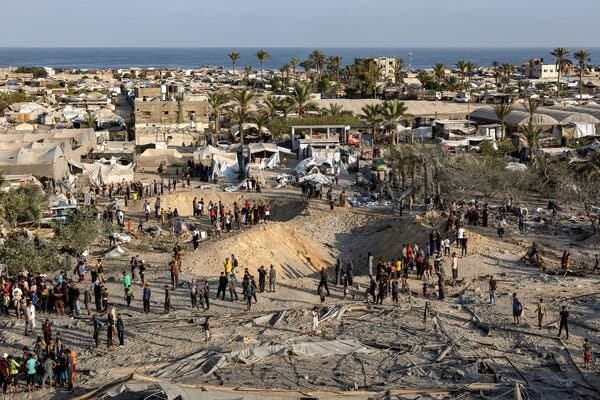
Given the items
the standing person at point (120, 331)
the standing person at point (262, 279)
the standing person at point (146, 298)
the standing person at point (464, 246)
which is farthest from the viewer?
the standing person at point (464, 246)

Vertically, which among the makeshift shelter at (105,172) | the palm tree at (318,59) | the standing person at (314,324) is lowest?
the standing person at (314,324)

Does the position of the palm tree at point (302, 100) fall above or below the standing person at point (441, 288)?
above

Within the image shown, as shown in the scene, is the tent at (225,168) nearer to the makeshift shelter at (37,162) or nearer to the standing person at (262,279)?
the makeshift shelter at (37,162)

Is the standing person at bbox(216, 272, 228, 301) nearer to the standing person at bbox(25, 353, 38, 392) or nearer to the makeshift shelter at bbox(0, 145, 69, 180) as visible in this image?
the standing person at bbox(25, 353, 38, 392)

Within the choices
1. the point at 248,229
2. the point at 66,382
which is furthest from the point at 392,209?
the point at 66,382

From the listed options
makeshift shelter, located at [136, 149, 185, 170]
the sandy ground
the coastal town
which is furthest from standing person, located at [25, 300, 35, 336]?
makeshift shelter, located at [136, 149, 185, 170]

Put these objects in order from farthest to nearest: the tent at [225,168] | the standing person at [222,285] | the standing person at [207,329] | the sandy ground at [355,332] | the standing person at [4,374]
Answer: the tent at [225,168] → the standing person at [222,285] → the standing person at [207,329] → the sandy ground at [355,332] → the standing person at [4,374]

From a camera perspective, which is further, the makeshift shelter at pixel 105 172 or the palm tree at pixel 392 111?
the palm tree at pixel 392 111

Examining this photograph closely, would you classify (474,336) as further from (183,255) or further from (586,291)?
(183,255)

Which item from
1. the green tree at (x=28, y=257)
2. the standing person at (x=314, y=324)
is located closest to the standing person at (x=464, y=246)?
the standing person at (x=314, y=324)
